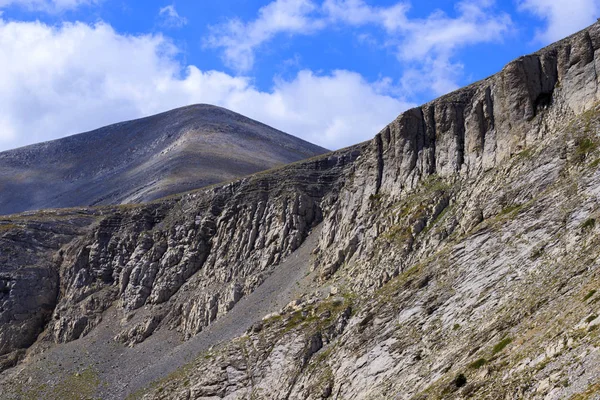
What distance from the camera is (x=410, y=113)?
9669 centimetres

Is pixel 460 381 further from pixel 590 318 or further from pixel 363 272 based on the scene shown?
pixel 363 272

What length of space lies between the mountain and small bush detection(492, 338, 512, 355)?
0.23 meters

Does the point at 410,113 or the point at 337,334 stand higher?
the point at 410,113

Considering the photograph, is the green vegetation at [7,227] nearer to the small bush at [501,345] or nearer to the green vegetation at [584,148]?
the green vegetation at [584,148]

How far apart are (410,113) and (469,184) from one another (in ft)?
59.7

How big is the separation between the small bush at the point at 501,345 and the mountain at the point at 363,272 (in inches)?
8.9

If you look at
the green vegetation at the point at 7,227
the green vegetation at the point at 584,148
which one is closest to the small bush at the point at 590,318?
the green vegetation at the point at 584,148

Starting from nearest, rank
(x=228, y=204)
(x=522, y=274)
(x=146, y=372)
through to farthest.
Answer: (x=522, y=274) → (x=146, y=372) → (x=228, y=204)

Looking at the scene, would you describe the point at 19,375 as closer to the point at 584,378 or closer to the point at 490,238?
the point at 490,238

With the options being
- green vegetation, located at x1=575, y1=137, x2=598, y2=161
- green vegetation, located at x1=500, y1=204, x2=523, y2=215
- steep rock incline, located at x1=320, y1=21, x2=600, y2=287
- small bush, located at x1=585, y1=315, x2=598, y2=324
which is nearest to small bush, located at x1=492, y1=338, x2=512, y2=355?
small bush, located at x1=585, y1=315, x2=598, y2=324

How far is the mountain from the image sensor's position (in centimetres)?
5069

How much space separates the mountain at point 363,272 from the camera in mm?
50688

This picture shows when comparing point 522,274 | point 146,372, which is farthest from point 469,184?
point 146,372

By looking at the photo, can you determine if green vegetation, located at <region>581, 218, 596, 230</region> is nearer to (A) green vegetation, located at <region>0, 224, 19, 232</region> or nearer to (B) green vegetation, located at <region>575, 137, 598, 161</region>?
(B) green vegetation, located at <region>575, 137, 598, 161</region>
